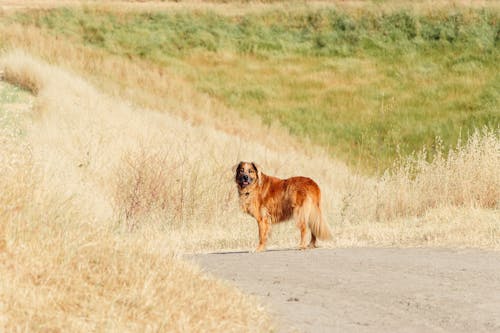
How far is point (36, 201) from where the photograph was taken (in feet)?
30.0

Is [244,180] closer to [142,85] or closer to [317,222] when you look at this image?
[317,222]

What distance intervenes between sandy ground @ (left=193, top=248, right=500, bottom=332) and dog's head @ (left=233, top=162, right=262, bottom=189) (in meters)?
0.85

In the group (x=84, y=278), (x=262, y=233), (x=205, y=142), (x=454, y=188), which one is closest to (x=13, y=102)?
(x=205, y=142)

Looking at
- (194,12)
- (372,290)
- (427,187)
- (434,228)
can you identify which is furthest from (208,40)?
(372,290)

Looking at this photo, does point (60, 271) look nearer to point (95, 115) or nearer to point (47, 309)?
point (47, 309)

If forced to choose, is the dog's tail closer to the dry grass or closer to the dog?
the dog

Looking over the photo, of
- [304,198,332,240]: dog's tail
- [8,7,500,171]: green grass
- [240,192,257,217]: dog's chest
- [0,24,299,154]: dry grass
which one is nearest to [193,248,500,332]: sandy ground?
[304,198,332,240]: dog's tail

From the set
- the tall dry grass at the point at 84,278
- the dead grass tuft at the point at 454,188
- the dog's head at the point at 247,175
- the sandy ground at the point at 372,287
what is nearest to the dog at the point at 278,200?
the dog's head at the point at 247,175

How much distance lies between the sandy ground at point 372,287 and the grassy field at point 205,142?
68 centimetres

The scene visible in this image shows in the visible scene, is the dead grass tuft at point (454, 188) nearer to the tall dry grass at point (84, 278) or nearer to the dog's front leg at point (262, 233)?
the dog's front leg at point (262, 233)

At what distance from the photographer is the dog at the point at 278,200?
1321cm

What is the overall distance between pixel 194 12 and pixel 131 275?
49605 millimetres

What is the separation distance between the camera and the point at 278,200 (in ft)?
43.9

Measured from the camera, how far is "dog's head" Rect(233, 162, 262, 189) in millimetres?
13156
